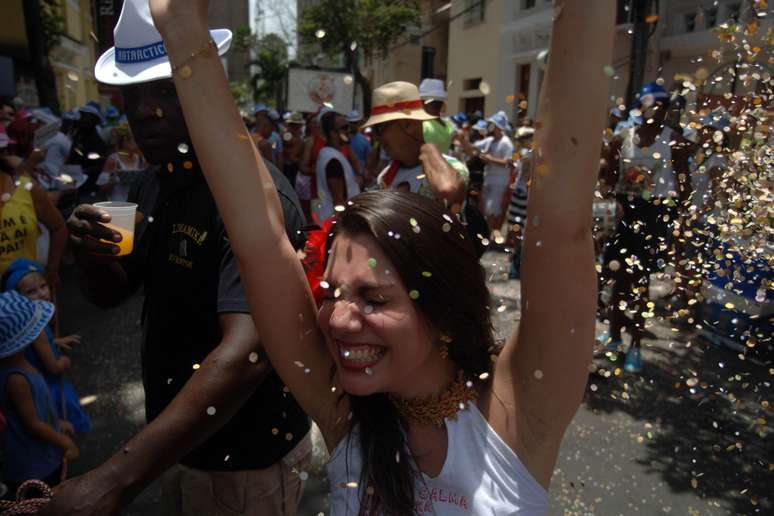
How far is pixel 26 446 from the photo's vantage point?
265cm

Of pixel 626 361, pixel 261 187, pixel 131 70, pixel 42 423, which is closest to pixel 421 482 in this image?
pixel 261 187

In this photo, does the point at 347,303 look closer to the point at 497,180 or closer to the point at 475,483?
the point at 475,483

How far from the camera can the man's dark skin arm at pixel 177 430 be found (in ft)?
3.97

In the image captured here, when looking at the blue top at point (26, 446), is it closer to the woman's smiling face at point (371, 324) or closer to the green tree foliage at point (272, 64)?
the woman's smiling face at point (371, 324)

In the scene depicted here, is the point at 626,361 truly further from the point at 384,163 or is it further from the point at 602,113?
the point at 384,163

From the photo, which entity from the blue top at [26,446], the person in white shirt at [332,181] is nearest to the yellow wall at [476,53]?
the person in white shirt at [332,181]

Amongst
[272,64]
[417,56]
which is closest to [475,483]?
[417,56]

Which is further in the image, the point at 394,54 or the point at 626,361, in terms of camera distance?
the point at 394,54

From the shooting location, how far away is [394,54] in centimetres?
2569

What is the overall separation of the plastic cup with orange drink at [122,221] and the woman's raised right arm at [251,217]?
2.65ft

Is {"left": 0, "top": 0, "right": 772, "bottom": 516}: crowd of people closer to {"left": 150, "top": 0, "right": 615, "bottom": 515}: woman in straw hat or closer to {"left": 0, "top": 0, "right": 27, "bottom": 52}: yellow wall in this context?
{"left": 150, "top": 0, "right": 615, "bottom": 515}: woman in straw hat

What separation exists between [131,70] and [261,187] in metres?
0.98

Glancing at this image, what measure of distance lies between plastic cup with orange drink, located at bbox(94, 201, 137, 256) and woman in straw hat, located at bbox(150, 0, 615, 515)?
82cm

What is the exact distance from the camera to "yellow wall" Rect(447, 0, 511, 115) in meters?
17.3
